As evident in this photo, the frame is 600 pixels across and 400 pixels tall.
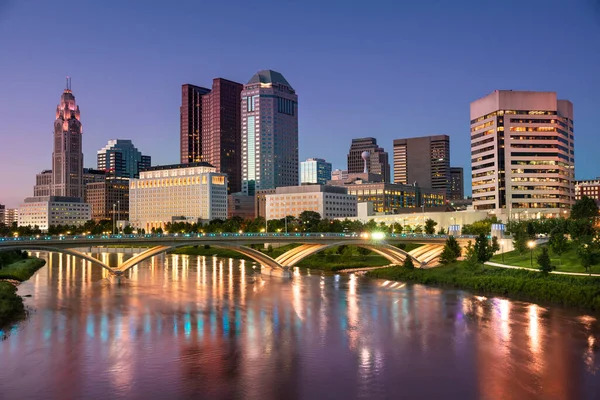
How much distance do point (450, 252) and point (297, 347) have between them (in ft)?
179

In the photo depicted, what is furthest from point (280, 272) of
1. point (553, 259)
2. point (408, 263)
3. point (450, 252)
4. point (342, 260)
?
point (553, 259)

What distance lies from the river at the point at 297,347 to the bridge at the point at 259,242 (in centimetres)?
718

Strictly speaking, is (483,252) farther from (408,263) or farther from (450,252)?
(408,263)

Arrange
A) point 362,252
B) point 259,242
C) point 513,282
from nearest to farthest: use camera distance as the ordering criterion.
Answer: point 513,282, point 259,242, point 362,252

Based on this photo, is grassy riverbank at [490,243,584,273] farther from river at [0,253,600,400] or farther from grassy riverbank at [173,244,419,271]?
grassy riverbank at [173,244,419,271]

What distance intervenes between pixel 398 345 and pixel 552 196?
132144 millimetres

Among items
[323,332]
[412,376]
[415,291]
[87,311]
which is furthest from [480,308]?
[87,311]

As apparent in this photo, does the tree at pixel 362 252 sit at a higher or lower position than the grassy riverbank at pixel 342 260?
higher

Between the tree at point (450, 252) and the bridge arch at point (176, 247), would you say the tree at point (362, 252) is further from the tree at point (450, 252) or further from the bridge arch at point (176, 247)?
the bridge arch at point (176, 247)

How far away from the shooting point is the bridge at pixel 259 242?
251 ft

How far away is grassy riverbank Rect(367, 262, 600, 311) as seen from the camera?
6134cm

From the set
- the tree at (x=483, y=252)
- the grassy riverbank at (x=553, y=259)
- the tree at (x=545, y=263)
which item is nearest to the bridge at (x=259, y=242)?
the grassy riverbank at (x=553, y=259)

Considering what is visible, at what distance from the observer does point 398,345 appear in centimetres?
4622

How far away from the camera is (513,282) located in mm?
71750
